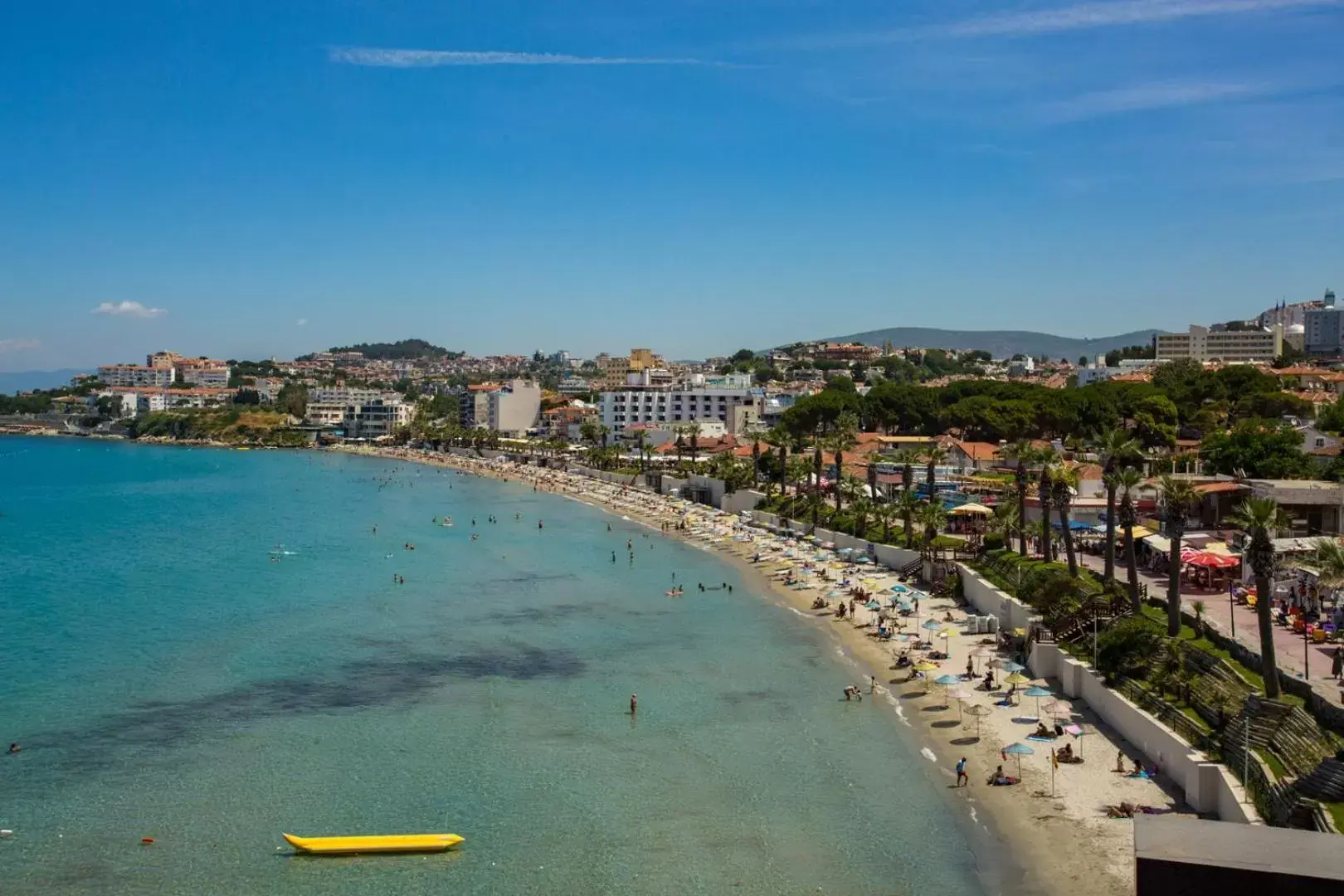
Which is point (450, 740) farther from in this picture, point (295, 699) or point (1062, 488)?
point (1062, 488)

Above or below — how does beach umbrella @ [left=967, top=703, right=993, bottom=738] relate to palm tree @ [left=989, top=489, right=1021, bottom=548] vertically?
below

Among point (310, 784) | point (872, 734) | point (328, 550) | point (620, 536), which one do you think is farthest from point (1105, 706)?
point (328, 550)

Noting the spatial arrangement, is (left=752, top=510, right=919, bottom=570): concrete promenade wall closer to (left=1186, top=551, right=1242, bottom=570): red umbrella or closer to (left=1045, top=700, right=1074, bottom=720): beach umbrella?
(left=1186, top=551, right=1242, bottom=570): red umbrella

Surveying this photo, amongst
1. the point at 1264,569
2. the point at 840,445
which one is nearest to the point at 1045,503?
the point at 1264,569

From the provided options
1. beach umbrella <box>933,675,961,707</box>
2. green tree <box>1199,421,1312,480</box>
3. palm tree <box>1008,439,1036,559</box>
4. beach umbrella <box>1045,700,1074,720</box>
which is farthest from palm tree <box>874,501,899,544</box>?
beach umbrella <box>1045,700,1074,720</box>

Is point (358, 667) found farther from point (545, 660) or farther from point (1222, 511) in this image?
point (1222, 511)

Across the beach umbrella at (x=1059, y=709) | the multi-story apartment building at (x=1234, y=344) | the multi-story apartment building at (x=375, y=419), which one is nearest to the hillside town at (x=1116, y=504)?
the beach umbrella at (x=1059, y=709)
